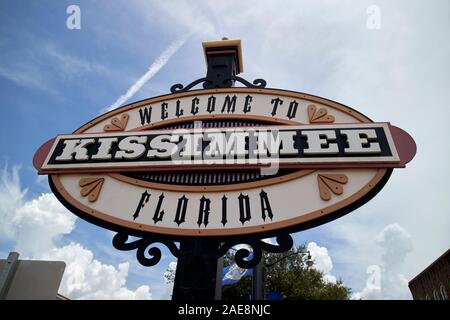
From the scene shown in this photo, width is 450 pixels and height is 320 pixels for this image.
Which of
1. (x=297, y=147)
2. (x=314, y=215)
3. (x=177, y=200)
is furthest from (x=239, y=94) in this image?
(x=314, y=215)

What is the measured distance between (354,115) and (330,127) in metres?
0.40

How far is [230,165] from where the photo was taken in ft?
9.69

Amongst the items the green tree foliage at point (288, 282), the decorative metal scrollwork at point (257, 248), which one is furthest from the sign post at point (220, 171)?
the green tree foliage at point (288, 282)

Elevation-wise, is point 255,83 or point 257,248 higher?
point 255,83

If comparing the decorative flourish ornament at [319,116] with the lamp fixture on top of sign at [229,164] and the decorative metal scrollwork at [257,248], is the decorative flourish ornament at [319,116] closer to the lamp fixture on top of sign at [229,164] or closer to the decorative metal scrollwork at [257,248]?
the lamp fixture on top of sign at [229,164]

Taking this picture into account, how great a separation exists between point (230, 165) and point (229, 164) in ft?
0.05

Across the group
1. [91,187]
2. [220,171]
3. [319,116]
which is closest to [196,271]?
[220,171]

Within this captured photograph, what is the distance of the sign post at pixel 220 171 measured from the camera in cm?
262

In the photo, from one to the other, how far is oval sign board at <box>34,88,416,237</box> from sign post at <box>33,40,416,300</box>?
1 centimetres

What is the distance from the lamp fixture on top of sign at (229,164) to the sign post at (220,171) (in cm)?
1

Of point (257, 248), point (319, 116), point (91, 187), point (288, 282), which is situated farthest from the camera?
point (288, 282)

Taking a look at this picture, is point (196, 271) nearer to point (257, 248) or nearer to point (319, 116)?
point (257, 248)

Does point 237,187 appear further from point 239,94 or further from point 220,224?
point 239,94

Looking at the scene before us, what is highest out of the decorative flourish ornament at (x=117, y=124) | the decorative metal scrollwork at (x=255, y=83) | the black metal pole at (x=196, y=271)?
the decorative metal scrollwork at (x=255, y=83)
